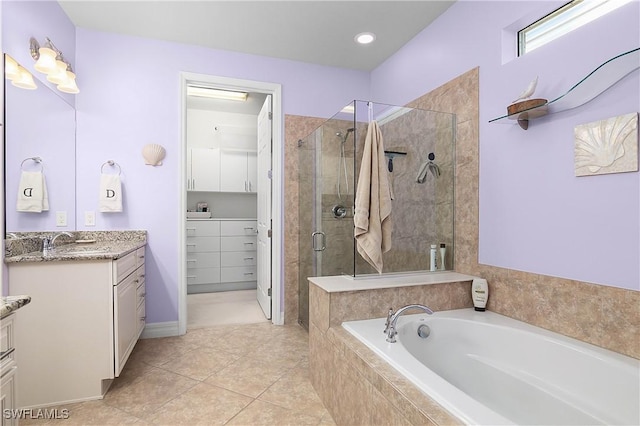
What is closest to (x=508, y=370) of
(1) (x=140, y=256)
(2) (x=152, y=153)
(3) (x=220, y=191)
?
(1) (x=140, y=256)

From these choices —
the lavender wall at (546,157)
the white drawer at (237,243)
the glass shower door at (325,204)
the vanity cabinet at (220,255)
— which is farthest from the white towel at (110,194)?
the lavender wall at (546,157)

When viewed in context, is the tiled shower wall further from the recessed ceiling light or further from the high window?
the recessed ceiling light

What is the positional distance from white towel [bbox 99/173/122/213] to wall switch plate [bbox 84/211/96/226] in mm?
93

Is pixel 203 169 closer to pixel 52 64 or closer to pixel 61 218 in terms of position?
pixel 61 218

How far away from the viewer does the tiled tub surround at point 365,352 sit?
1.17 m

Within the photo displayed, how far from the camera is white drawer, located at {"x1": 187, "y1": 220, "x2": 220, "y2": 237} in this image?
176 inches

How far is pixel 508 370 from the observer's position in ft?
5.54

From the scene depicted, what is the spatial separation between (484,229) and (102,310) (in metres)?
2.44

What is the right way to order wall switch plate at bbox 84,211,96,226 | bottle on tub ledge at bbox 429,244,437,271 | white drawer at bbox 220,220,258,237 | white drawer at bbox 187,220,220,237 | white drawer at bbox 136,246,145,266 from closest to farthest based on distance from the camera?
1. bottle on tub ledge at bbox 429,244,437,271
2. white drawer at bbox 136,246,145,266
3. wall switch plate at bbox 84,211,96,226
4. white drawer at bbox 187,220,220,237
5. white drawer at bbox 220,220,258,237

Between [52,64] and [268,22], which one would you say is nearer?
[52,64]

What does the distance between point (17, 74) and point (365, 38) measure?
2510mm

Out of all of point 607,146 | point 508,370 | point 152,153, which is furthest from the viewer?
point 152,153

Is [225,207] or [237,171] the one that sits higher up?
[237,171]

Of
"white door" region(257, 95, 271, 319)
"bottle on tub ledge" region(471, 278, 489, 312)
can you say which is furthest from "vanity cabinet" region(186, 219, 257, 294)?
"bottle on tub ledge" region(471, 278, 489, 312)
